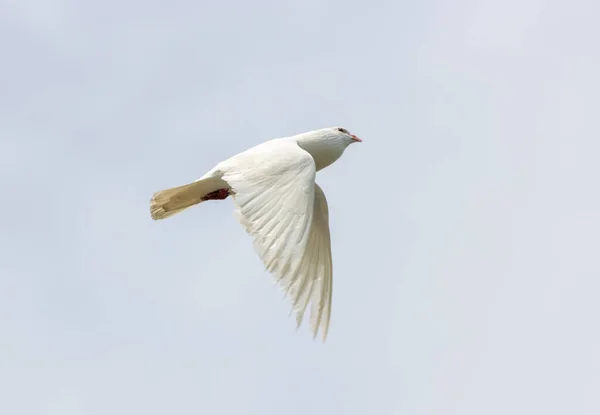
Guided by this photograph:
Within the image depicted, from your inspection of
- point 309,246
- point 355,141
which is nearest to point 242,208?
point 309,246

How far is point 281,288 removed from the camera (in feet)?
55.6

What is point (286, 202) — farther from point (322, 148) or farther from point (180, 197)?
point (322, 148)

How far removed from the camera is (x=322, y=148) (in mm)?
21391

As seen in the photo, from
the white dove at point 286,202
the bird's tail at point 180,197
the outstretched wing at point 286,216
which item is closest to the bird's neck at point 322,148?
the white dove at point 286,202

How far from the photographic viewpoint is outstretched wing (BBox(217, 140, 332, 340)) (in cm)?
1680

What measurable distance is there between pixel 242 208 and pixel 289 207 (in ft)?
1.95

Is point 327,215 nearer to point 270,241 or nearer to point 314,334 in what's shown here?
point 314,334

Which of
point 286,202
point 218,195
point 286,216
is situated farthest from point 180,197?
point 286,216

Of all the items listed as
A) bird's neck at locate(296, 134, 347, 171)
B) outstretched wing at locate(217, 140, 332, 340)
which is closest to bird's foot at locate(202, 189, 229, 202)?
outstretched wing at locate(217, 140, 332, 340)

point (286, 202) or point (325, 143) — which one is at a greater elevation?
point (325, 143)

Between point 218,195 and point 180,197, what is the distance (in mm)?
568

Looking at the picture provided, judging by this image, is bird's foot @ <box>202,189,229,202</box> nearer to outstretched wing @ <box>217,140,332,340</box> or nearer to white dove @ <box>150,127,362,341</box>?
white dove @ <box>150,127,362,341</box>

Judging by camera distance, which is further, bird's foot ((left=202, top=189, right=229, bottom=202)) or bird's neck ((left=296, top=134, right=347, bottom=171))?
bird's neck ((left=296, top=134, right=347, bottom=171))

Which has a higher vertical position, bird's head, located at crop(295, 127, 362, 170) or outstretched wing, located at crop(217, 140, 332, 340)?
bird's head, located at crop(295, 127, 362, 170)
